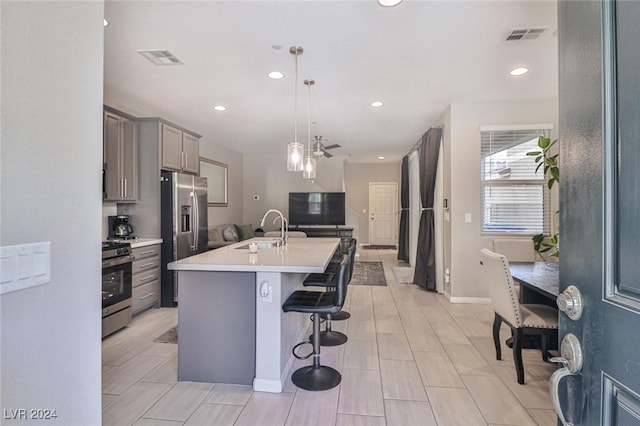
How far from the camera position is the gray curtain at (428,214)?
5.10m

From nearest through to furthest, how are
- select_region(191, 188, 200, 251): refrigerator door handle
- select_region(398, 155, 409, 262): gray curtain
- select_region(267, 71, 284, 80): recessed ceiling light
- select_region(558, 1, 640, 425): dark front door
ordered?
select_region(558, 1, 640, 425): dark front door → select_region(267, 71, 284, 80): recessed ceiling light → select_region(191, 188, 200, 251): refrigerator door handle → select_region(398, 155, 409, 262): gray curtain

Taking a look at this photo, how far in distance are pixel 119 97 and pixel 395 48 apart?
10.9ft

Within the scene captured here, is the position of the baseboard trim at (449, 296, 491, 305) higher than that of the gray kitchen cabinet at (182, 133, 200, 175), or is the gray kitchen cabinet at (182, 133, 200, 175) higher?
the gray kitchen cabinet at (182, 133, 200, 175)

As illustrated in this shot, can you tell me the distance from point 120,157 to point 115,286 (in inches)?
64.6

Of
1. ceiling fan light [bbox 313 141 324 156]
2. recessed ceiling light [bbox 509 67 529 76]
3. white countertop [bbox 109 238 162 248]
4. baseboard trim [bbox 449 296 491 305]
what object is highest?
recessed ceiling light [bbox 509 67 529 76]

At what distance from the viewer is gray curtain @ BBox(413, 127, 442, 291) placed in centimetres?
510

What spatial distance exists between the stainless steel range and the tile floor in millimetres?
156

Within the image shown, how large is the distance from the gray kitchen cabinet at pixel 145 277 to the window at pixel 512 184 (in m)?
4.27

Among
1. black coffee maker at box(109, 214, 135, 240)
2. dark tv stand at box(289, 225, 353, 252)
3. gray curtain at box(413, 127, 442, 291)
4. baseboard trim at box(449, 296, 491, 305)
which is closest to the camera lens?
black coffee maker at box(109, 214, 135, 240)

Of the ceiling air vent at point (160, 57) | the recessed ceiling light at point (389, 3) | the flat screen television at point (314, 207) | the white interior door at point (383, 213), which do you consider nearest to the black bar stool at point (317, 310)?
the recessed ceiling light at point (389, 3)

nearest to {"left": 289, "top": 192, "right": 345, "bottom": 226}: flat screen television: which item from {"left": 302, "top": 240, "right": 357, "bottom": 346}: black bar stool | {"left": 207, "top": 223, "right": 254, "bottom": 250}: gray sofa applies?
{"left": 207, "top": 223, "right": 254, "bottom": 250}: gray sofa

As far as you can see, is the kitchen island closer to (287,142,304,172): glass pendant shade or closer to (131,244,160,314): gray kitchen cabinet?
(287,142,304,172): glass pendant shade

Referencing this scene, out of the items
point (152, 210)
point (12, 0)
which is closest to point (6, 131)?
point (12, 0)

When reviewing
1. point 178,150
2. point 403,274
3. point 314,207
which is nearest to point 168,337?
point 178,150
